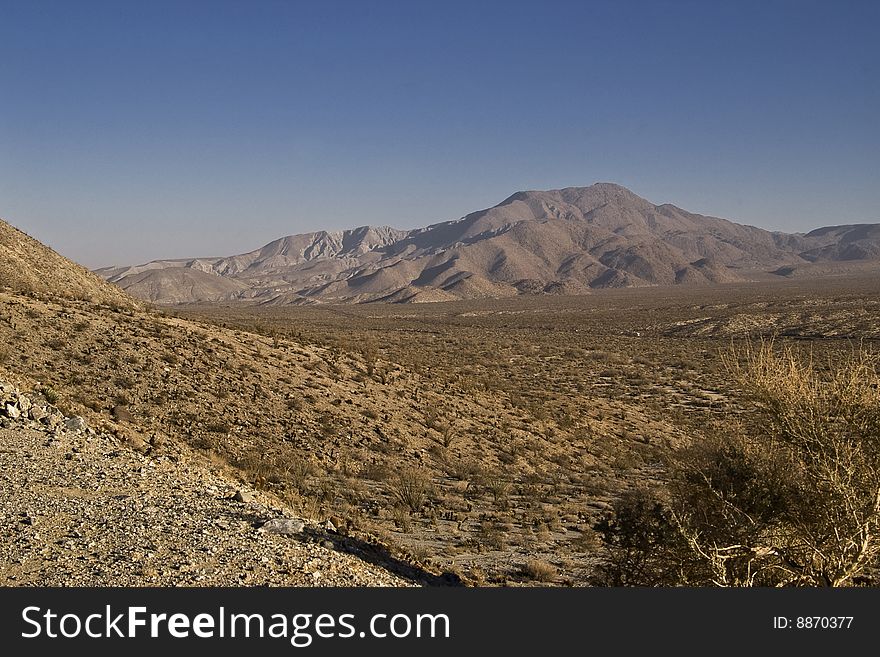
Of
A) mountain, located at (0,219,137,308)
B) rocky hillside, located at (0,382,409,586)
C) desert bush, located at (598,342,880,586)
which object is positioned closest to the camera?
rocky hillside, located at (0,382,409,586)

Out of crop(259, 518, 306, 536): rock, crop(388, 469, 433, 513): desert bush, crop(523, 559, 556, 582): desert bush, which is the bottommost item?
crop(523, 559, 556, 582): desert bush

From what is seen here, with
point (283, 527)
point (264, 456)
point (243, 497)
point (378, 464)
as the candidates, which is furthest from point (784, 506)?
point (264, 456)

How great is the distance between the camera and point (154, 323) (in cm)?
2183

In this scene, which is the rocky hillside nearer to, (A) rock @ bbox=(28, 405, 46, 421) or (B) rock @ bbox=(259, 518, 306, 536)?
(B) rock @ bbox=(259, 518, 306, 536)

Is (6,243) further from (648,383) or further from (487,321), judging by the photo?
(487,321)

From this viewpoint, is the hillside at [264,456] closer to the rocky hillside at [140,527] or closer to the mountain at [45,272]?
the rocky hillside at [140,527]

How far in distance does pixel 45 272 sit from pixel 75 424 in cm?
2321

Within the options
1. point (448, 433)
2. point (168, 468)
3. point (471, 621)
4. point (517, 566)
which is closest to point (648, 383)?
point (448, 433)

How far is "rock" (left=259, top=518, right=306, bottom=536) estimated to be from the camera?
23.7ft

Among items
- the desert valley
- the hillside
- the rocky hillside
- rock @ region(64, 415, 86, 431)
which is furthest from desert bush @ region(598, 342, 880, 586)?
rock @ region(64, 415, 86, 431)

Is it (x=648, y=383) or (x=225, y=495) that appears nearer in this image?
(x=225, y=495)

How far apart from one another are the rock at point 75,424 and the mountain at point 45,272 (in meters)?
16.1

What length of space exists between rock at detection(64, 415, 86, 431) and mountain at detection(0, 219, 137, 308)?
53.0 ft

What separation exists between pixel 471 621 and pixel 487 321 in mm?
79841
